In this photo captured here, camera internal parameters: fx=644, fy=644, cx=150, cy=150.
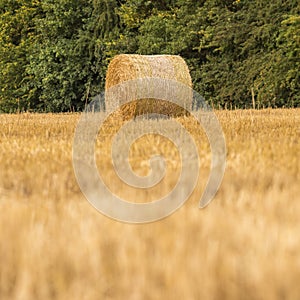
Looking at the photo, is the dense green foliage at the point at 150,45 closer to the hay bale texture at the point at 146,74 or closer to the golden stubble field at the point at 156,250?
the hay bale texture at the point at 146,74

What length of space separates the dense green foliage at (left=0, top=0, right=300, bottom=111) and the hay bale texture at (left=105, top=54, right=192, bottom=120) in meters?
5.18

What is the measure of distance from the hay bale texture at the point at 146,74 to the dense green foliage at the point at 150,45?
5.18 metres

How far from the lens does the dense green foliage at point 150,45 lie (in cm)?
1734

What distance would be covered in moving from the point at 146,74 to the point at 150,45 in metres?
8.62

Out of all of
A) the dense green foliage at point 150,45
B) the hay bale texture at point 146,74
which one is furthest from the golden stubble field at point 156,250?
the dense green foliage at point 150,45

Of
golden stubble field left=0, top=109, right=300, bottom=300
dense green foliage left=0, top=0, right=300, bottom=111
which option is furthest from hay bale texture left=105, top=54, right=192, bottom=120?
golden stubble field left=0, top=109, right=300, bottom=300

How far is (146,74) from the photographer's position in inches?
428

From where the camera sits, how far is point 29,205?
7.34 feet

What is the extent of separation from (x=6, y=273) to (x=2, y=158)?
216 cm

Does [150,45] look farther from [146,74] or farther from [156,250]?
[156,250]

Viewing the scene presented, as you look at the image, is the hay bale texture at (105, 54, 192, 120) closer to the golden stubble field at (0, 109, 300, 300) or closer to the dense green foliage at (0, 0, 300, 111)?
the dense green foliage at (0, 0, 300, 111)

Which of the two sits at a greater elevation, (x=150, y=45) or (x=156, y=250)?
(x=150, y=45)

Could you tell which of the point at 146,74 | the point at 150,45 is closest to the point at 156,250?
the point at 146,74

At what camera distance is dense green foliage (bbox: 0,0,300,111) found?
1734cm
